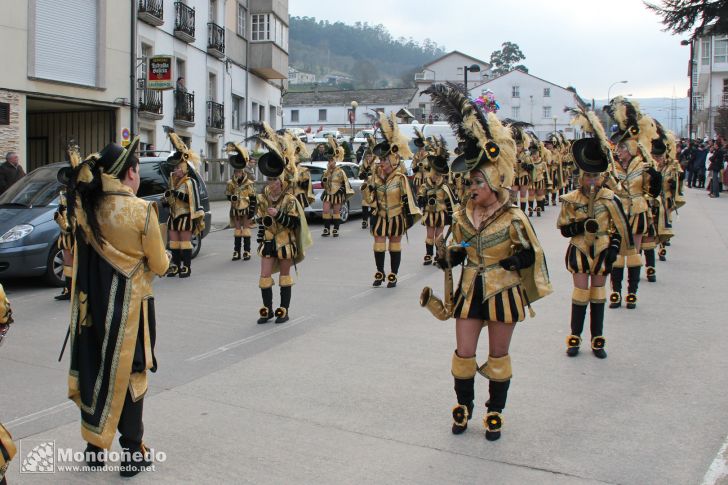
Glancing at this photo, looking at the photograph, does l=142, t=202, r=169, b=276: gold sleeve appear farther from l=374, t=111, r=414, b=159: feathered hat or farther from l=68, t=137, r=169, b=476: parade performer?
l=374, t=111, r=414, b=159: feathered hat

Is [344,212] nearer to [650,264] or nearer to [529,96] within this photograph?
[650,264]

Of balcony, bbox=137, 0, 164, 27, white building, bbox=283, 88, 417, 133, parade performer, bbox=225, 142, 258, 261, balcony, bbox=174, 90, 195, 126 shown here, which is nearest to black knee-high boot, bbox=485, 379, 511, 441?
parade performer, bbox=225, 142, 258, 261

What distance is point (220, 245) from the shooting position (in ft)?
54.3

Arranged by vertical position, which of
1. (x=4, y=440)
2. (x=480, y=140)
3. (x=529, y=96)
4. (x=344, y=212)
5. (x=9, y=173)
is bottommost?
(x=4, y=440)

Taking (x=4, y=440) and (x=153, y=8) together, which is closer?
(x=4, y=440)

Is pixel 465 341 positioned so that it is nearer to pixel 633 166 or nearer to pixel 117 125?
pixel 633 166

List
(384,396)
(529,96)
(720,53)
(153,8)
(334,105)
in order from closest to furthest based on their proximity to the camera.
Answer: (384,396) < (153,8) < (720,53) < (334,105) < (529,96)

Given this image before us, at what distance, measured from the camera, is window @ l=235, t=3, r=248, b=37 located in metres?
32.6

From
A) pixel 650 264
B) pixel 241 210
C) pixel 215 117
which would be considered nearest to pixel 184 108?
pixel 215 117

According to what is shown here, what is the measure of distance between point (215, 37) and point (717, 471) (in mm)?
28005

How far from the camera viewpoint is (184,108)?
27.1m

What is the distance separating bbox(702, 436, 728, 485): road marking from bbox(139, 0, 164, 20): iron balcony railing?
22.5m

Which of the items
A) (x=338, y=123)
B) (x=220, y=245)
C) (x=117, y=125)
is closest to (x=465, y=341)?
(x=220, y=245)

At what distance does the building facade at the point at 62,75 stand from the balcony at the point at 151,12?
629 millimetres
